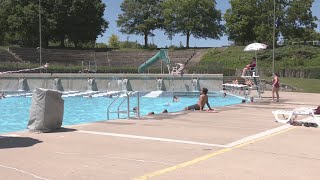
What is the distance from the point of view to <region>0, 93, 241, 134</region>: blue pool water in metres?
18.8

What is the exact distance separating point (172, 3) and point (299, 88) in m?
57.8

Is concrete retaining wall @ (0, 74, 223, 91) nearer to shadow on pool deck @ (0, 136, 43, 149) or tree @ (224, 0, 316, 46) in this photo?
shadow on pool deck @ (0, 136, 43, 149)

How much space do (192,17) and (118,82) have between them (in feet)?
182

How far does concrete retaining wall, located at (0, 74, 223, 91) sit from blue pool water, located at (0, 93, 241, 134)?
2.11m

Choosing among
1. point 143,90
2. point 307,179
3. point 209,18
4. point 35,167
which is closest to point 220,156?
point 307,179

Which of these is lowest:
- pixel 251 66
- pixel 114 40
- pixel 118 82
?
pixel 118 82

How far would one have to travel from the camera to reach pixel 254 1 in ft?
260

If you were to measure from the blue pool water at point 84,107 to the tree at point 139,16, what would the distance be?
64.4m

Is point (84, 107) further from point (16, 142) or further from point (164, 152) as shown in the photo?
point (164, 152)

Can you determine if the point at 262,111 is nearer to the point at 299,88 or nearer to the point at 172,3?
the point at 299,88

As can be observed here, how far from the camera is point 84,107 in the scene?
2375 cm

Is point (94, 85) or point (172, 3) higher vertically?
point (172, 3)

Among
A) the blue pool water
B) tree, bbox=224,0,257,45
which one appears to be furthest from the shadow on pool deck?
tree, bbox=224,0,257,45

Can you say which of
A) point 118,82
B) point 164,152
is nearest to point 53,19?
point 118,82
